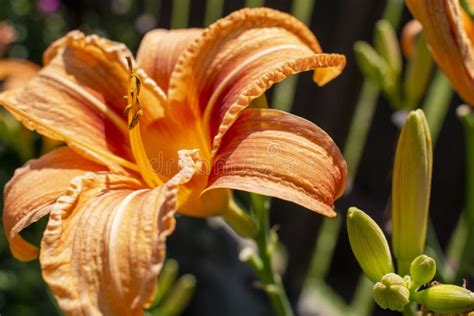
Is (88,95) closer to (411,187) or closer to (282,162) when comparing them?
(282,162)

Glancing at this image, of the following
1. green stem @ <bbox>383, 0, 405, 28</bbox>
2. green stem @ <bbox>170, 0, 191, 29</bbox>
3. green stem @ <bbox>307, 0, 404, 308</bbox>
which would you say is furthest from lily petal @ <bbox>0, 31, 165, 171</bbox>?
green stem @ <bbox>170, 0, 191, 29</bbox>

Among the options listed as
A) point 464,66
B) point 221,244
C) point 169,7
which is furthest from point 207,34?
point 169,7

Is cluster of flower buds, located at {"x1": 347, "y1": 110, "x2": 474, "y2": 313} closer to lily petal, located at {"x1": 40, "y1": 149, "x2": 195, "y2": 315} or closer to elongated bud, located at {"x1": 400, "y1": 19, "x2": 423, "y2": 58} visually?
lily petal, located at {"x1": 40, "y1": 149, "x2": 195, "y2": 315}

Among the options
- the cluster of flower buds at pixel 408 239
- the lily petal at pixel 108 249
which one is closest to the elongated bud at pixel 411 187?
the cluster of flower buds at pixel 408 239

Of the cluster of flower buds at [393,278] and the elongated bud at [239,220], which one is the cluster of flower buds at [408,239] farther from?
the elongated bud at [239,220]

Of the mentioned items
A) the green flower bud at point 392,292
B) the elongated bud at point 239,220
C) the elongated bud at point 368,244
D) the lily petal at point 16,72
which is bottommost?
the lily petal at point 16,72

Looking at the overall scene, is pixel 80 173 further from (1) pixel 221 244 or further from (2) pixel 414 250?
(1) pixel 221 244
